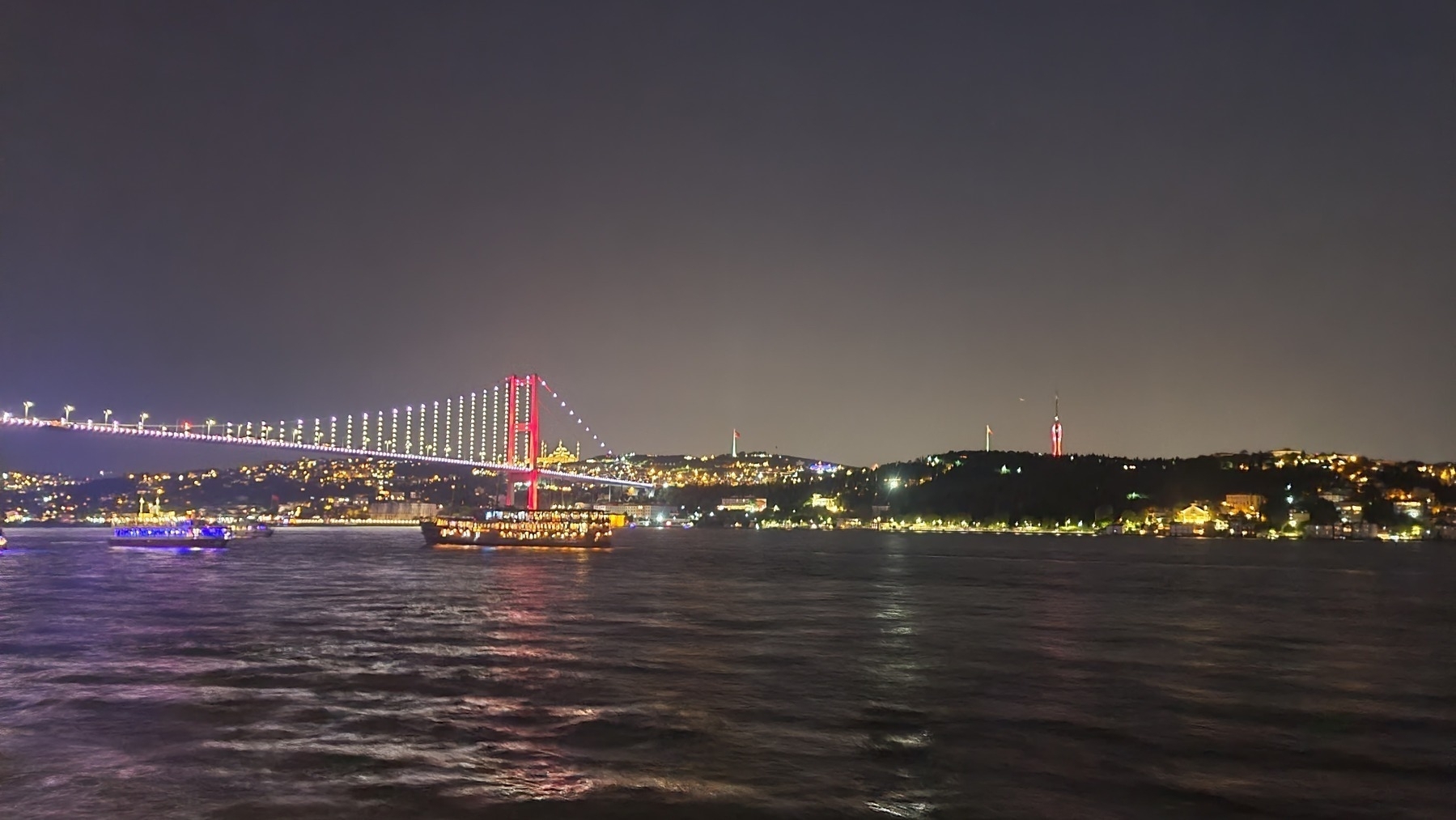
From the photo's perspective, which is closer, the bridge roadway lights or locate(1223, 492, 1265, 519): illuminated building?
the bridge roadway lights

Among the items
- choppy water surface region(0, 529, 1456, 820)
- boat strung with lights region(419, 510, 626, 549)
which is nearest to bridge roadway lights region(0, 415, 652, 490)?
boat strung with lights region(419, 510, 626, 549)

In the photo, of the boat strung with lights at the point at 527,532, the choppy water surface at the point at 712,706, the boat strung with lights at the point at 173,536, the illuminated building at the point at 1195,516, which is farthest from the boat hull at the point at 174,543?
the illuminated building at the point at 1195,516

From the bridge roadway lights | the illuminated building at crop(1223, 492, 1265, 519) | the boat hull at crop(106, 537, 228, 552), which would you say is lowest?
the boat hull at crop(106, 537, 228, 552)

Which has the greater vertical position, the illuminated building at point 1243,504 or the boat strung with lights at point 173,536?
the illuminated building at point 1243,504

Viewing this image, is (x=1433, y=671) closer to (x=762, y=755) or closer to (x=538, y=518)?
(x=762, y=755)

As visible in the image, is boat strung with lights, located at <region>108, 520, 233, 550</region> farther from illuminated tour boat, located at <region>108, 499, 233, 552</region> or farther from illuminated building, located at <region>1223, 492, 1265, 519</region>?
illuminated building, located at <region>1223, 492, 1265, 519</region>

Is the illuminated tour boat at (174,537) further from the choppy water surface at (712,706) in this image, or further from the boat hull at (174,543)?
the choppy water surface at (712,706)
